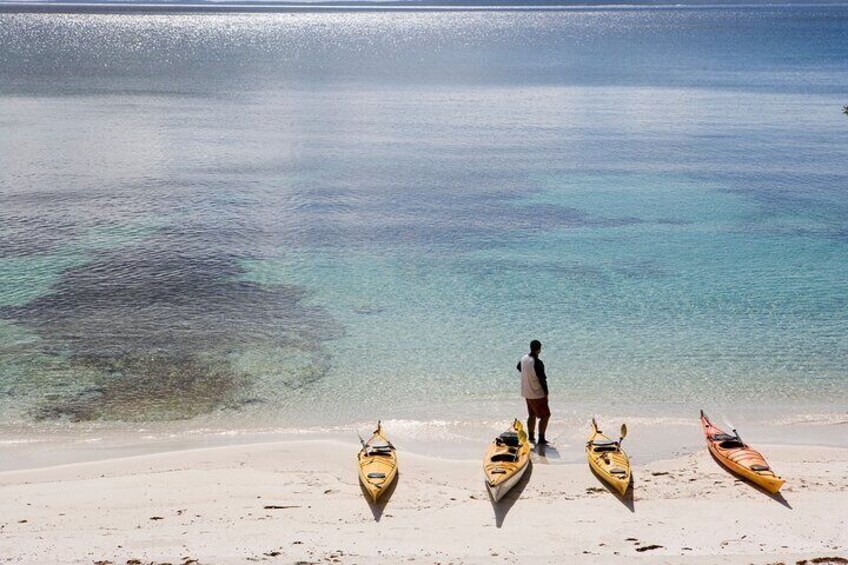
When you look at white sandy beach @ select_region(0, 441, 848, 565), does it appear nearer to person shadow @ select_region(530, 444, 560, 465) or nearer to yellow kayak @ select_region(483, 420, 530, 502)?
person shadow @ select_region(530, 444, 560, 465)

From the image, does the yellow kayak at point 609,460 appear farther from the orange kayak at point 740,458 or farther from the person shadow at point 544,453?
the orange kayak at point 740,458

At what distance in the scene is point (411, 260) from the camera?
2767 cm

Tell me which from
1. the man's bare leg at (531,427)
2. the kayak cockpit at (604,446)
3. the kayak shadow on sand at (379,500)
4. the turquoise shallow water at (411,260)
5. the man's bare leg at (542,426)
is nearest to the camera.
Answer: the kayak shadow on sand at (379,500)

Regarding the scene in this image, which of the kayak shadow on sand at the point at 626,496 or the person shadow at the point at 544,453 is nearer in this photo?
the kayak shadow on sand at the point at 626,496

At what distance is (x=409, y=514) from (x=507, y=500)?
1500 mm

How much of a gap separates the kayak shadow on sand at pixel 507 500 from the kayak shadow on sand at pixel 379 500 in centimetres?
140

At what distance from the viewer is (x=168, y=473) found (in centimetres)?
1439

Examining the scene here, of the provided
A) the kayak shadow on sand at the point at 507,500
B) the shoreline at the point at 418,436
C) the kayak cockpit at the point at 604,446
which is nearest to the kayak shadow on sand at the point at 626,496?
the kayak cockpit at the point at 604,446

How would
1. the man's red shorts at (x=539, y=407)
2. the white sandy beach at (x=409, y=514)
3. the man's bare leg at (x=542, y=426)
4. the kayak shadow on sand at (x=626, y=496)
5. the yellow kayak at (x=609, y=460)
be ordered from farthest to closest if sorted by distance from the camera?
the man's bare leg at (x=542, y=426) → the man's red shorts at (x=539, y=407) → the yellow kayak at (x=609, y=460) → the kayak shadow on sand at (x=626, y=496) → the white sandy beach at (x=409, y=514)

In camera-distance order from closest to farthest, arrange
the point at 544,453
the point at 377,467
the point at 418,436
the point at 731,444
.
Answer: the point at 377,467 < the point at 731,444 < the point at 544,453 < the point at 418,436

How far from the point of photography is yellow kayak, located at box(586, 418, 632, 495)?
13562 millimetres

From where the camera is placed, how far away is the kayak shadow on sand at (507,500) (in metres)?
12.6

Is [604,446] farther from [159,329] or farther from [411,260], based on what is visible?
[411,260]

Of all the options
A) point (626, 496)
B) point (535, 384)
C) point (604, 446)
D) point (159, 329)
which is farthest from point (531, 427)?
point (159, 329)
